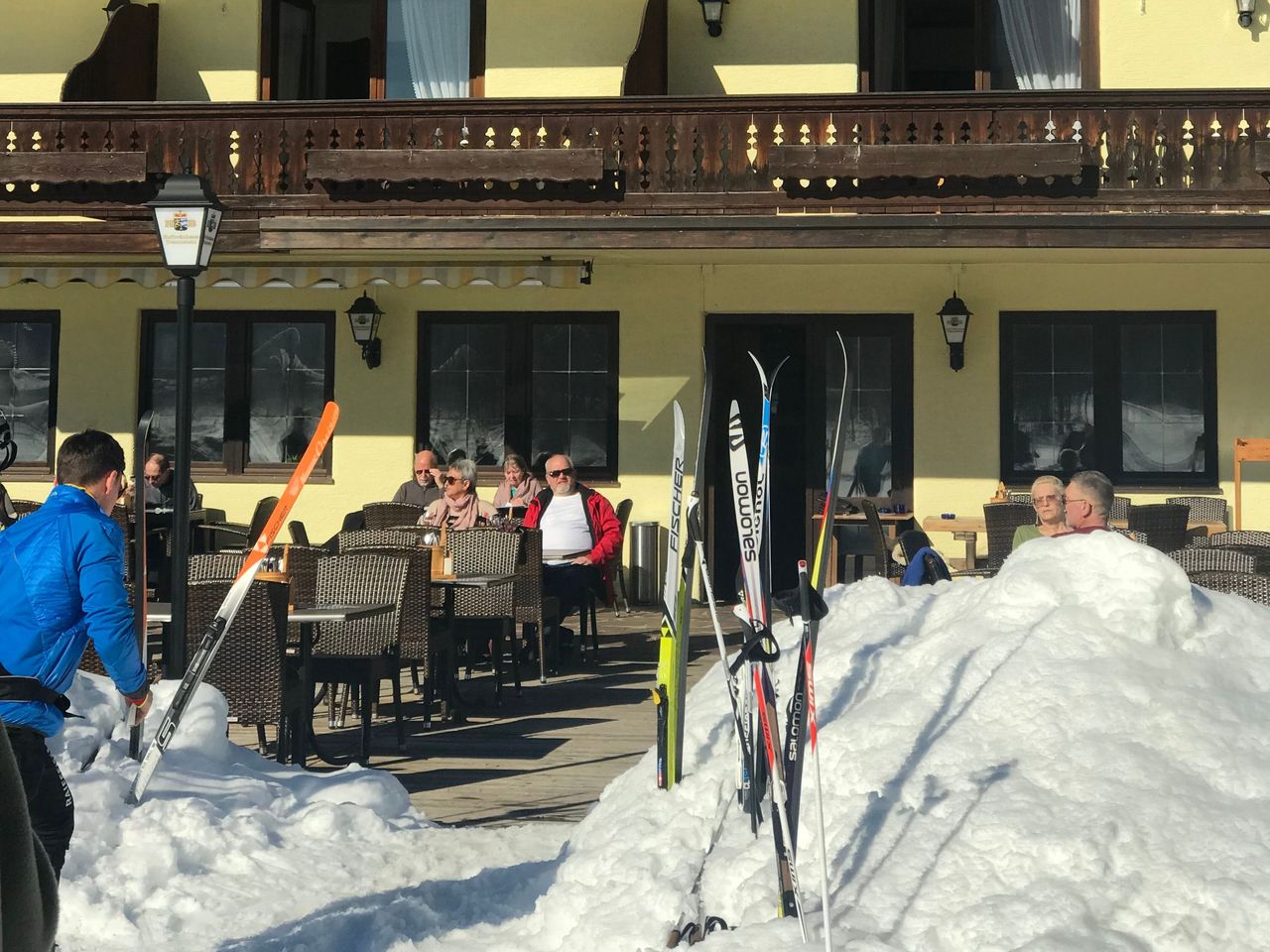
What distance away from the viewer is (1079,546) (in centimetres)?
570

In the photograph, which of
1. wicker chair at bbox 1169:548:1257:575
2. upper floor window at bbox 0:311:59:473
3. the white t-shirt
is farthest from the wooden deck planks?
upper floor window at bbox 0:311:59:473

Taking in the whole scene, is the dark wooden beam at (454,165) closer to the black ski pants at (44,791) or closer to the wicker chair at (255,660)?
the wicker chair at (255,660)

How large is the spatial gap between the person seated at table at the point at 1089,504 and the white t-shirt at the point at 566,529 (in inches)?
168

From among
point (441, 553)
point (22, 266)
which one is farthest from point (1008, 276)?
point (22, 266)

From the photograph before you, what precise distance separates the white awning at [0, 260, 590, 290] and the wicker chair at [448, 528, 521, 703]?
16.1 feet

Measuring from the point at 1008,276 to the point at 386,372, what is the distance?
249 inches

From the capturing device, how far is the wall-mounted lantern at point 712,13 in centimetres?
1513

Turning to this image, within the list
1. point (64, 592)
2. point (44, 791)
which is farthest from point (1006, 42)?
point (44, 791)

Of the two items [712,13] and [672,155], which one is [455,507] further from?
[712,13]

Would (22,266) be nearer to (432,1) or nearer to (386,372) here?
(386,372)

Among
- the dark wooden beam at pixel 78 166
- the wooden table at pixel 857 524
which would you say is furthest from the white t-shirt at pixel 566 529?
the dark wooden beam at pixel 78 166

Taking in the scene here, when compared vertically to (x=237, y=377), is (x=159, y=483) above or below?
below

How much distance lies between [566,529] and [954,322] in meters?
5.55

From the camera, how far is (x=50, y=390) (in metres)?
16.1
